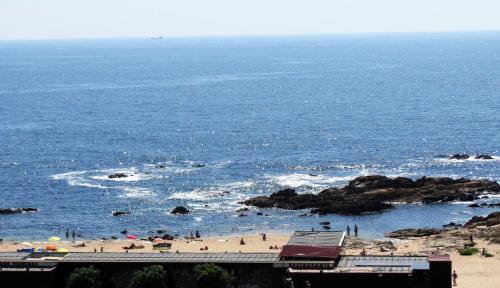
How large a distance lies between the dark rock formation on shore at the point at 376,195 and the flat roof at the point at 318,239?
39851 mm

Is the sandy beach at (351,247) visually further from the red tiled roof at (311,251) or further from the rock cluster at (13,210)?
the red tiled roof at (311,251)

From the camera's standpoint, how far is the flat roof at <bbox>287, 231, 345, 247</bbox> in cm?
5944

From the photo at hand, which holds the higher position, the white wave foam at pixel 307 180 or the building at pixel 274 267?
the building at pixel 274 267

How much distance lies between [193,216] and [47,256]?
42.7m

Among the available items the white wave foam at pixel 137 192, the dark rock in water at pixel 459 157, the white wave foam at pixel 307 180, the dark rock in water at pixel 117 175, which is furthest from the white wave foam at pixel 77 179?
the dark rock in water at pixel 459 157

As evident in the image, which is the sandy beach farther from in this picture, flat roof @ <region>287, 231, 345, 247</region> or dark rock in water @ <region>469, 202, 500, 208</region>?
dark rock in water @ <region>469, 202, 500, 208</region>

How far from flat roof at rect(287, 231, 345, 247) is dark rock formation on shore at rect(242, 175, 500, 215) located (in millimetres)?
39851

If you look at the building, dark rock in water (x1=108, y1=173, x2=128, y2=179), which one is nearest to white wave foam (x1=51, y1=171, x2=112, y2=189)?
dark rock in water (x1=108, y1=173, x2=128, y2=179)

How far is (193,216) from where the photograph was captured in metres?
102

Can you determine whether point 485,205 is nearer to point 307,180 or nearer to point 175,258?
point 307,180

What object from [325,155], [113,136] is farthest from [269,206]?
[113,136]

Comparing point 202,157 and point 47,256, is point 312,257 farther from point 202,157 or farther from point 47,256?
point 202,157

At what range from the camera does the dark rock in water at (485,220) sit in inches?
3526

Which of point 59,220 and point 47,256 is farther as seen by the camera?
point 59,220
